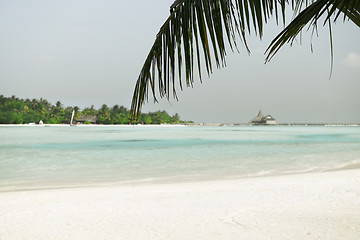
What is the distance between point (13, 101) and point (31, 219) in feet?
220

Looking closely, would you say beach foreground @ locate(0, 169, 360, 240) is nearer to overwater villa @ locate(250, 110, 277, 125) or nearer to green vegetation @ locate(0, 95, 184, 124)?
green vegetation @ locate(0, 95, 184, 124)

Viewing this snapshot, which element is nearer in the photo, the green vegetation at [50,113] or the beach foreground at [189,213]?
the beach foreground at [189,213]

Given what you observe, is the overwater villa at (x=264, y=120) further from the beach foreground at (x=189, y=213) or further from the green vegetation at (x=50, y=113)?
the beach foreground at (x=189, y=213)

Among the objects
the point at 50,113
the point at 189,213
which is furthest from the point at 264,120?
the point at 189,213

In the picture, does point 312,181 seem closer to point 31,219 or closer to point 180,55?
point 31,219

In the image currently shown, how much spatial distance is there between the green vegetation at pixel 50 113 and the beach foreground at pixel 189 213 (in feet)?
187

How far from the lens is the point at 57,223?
255 centimetres

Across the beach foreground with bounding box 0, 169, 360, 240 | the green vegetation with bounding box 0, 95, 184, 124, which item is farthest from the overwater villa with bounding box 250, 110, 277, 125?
the beach foreground with bounding box 0, 169, 360, 240

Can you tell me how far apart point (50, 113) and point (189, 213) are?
238 ft

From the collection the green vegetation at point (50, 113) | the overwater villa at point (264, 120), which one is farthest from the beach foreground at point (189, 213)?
the overwater villa at point (264, 120)

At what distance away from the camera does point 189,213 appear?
2.79 meters

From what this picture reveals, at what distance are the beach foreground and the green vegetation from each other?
187ft

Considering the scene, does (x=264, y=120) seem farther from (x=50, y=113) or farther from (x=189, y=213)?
(x=189, y=213)

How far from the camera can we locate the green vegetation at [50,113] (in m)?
60.8
